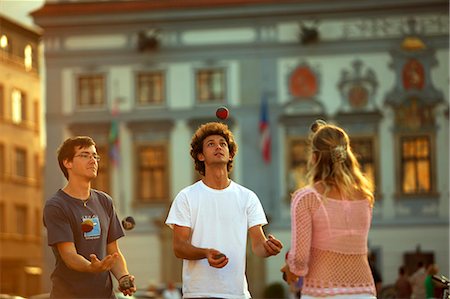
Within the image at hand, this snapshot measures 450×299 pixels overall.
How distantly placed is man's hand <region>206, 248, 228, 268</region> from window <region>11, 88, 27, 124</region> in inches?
1826

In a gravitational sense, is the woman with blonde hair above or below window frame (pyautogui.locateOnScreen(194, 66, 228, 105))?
below

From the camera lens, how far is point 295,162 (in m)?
43.9

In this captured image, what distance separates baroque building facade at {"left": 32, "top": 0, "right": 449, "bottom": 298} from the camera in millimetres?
43156

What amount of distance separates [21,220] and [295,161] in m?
14.5

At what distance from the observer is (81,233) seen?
343 inches

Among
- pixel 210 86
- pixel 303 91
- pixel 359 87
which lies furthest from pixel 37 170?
pixel 359 87

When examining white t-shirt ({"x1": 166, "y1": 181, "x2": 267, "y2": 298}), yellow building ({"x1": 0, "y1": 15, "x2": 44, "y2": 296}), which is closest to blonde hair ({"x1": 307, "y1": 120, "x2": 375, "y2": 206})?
white t-shirt ({"x1": 166, "y1": 181, "x2": 267, "y2": 298})

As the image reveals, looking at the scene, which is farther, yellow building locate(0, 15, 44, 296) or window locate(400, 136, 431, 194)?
yellow building locate(0, 15, 44, 296)

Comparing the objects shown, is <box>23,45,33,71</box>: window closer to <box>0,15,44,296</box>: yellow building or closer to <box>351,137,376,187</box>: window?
<box>0,15,44,296</box>: yellow building

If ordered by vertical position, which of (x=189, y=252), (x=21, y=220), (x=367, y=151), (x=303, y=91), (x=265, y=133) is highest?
Result: (x=303, y=91)

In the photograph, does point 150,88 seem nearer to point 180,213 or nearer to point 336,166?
point 180,213

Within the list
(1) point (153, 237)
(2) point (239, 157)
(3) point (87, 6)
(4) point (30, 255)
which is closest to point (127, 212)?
(1) point (153, 237)

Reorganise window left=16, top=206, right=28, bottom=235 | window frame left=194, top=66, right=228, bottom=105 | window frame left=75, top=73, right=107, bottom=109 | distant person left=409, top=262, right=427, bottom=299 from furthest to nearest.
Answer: window left=16, top=206, right=28, bottom=235 → window frame left=75, top=73, right=107, bottom=109 → window frame left=194, top=66, right=228, bottom=105 → distant person left=409, top=262, right=427, bottom=299

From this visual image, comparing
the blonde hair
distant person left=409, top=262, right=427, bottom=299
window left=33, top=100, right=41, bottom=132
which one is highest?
window left=33, top=100, right=41, bottom=132
